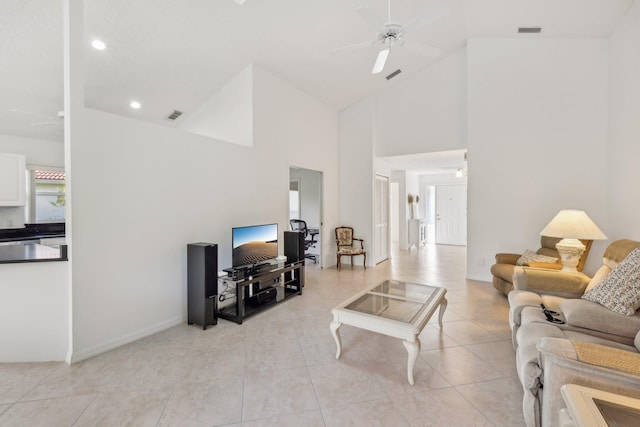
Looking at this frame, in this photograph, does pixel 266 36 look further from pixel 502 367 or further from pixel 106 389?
pixel 502 367

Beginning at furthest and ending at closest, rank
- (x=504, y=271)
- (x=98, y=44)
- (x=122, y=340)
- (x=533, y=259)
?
1. (x=504, y=271)
2. (x=533, y=259)
3. (x=98, y=44)
4. (x=122, y=340)

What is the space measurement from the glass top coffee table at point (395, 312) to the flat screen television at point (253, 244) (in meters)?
1.55

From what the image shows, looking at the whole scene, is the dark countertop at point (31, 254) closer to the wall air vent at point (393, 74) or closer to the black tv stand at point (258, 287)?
the black tv stand at point (258, 287)

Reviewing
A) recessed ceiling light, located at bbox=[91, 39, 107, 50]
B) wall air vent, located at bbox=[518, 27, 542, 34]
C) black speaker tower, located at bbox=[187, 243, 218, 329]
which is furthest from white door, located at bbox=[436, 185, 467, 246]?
recessed ceiling light, located at bbox=[91, 39, 107, 50]

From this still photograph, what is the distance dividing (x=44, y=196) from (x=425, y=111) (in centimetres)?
734

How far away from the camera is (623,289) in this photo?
6.56ft

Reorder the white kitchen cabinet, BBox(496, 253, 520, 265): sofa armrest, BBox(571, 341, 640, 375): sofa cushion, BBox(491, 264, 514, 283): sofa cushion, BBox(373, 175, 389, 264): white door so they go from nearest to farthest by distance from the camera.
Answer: BBox(571, 341, 640, 375): sofa cushion < BBox(491, 264, 514, 283): sofa cushion < BBox(496, 253, 520, 265): sofa armrest < the white kitchen cabinet < BBox(373, 175, 389, 264): white door

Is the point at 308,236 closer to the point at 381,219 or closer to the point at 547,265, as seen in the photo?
the point at 381,219

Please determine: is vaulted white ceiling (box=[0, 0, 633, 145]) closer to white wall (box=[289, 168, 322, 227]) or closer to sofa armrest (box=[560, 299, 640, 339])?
white wall (box=[289, 168, 322, 227])

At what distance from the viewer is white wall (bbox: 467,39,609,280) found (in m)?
4.22

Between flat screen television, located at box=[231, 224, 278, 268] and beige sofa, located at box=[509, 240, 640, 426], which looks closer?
beige sofa, located at box=[509, 240, 640, 426]

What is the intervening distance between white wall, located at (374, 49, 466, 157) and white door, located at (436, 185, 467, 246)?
4132 mm

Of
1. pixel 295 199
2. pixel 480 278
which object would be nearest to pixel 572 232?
pixel 480 278

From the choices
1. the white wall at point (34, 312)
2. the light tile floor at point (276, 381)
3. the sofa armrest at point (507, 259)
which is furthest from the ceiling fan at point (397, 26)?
the white wall at point (34, 312)
